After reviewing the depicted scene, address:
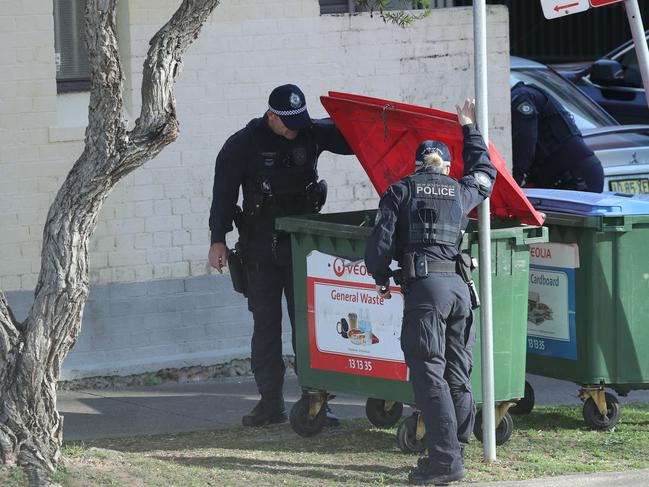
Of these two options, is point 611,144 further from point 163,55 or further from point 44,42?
point 163,55

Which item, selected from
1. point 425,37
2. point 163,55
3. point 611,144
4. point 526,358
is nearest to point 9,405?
point 163,55

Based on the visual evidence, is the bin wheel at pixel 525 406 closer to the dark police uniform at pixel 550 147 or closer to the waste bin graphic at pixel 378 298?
the waste bin graphic at pixel 378 298

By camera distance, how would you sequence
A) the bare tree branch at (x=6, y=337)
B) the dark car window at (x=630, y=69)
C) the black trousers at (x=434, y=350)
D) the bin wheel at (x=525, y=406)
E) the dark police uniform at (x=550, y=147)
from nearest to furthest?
the bare tree branch at (x=6, y=337), the black trousers at (x=434, y=350), the bin wheel at (x=525, y=406), the dark police uniform at (x=550, y=147), the dark car window at (x=630, y=69)

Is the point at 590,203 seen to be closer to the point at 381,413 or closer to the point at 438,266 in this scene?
the point at 438,266

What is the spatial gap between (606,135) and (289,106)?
446 cm

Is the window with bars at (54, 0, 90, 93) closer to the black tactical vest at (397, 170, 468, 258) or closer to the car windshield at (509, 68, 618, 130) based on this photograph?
the black tactical vest at (397, 170, 468, 258)

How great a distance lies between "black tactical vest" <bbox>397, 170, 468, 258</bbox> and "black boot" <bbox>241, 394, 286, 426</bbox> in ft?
5.81

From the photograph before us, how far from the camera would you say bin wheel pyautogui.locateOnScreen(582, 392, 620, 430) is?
7449 millimetres

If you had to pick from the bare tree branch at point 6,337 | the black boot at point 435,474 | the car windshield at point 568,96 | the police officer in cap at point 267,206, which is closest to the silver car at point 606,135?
the car windshield at point 568,96

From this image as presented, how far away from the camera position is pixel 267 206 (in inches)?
301

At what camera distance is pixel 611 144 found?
10.8 meters

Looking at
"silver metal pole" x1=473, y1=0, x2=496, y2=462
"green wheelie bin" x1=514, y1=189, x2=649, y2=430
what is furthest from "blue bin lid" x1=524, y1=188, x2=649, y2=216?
"silver metal pole" x1=473, y1=0, x2=496, y2=462

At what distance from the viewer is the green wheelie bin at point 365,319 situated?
682 centimetres

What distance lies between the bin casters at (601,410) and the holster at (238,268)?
204 cm
